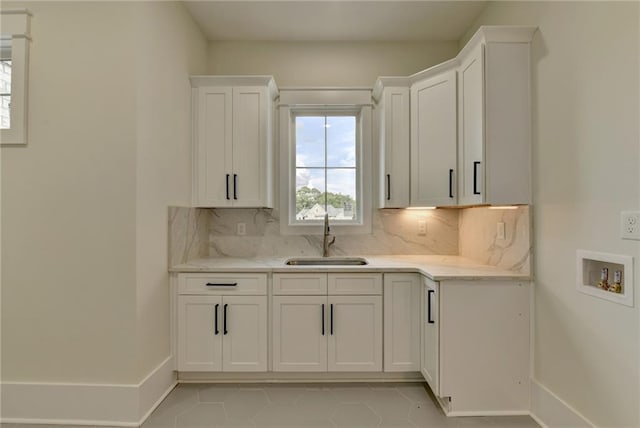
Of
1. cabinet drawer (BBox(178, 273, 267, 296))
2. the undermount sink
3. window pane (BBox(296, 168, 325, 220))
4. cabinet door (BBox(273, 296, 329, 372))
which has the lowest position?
cabinet door (BBox(273, 296, 329, 372))

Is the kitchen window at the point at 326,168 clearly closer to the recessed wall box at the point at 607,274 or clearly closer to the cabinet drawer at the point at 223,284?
the cabinet drawer at the point at 223,284

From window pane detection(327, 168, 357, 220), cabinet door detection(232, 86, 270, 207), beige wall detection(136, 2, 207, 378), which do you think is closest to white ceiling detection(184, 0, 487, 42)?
beige wall detection(136, 2, 207, 378)

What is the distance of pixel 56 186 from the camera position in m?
1.82

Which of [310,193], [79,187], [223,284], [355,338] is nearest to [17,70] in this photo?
[79,187]

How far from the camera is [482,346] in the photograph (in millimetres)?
1888

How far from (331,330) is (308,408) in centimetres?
50

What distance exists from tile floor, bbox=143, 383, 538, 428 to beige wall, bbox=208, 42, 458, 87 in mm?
2590

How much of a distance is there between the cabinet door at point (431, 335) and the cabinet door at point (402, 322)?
0.07m

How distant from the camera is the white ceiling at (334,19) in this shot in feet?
7.89

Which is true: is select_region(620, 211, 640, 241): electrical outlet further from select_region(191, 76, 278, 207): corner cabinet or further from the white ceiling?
select_region(191, 76, 278, 207): corner cabinet

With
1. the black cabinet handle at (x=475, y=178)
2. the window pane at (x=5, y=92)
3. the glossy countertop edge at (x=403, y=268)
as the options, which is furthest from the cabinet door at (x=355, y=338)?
the window pane at (x=5, y=92)

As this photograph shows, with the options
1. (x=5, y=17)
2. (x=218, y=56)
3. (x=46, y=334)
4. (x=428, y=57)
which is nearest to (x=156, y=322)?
(x=46, y=334)

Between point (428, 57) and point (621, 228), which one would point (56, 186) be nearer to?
point (621, 228)

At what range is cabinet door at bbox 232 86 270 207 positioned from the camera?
8.35 ft
